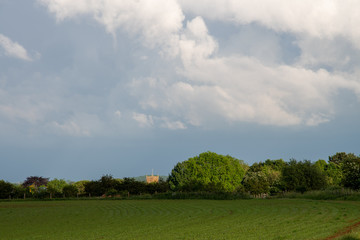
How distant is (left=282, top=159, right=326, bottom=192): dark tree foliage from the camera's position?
250ft

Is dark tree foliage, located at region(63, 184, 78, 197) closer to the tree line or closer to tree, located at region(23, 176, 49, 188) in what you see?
the tree line

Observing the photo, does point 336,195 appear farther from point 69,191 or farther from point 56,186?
point 56,186

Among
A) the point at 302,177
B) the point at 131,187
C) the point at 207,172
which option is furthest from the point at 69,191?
the point at 302,177

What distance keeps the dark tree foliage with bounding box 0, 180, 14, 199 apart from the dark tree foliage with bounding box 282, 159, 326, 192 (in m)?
71.6

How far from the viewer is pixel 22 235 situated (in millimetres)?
24094

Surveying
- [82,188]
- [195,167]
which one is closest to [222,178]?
[195,167]

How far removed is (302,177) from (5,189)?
250ft

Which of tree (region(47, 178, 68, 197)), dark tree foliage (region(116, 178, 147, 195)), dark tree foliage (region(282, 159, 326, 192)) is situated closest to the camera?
dark tree foliage (region(282, 159, 326, 192))

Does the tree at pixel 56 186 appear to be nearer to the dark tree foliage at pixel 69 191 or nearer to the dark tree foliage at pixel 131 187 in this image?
the dark tree foliage at pixel 69 191

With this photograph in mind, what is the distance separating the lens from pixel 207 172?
108 m

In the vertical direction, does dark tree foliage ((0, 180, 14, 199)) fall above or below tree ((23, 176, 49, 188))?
below

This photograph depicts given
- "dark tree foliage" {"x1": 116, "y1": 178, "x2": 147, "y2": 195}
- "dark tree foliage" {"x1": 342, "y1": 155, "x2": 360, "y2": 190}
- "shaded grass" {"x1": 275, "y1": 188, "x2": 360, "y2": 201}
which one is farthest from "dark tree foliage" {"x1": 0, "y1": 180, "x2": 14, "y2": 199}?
"dark tree foliage" {"x1": 342, "y1": 155, "x2": 360, "y2": 190}

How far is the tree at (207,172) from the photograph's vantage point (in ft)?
348

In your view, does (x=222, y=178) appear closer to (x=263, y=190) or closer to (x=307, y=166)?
(x=263, y=190)
